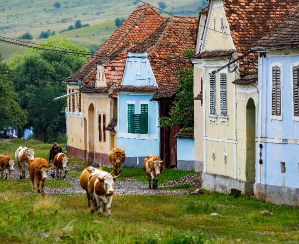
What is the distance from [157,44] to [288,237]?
3430 centimetres

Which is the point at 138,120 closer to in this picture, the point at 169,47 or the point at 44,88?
the point at 169,47

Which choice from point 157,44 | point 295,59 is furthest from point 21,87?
point 295,59

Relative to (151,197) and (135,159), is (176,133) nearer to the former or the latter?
(135,159)

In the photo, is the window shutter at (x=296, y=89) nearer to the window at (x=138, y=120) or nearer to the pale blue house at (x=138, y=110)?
the pale blue house at (x=138, y=110)

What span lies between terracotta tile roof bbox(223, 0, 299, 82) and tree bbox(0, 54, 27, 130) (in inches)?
1994

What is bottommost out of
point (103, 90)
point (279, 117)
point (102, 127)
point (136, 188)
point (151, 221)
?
point (136, 188)

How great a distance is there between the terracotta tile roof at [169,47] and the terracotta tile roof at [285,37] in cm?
2180

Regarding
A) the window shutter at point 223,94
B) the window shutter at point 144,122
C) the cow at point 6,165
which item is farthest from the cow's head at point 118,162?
the window shutter at point 223,94

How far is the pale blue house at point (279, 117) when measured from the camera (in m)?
33.3

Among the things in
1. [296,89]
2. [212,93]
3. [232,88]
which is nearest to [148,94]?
[212,93]

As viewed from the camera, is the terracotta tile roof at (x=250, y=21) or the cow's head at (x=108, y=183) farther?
the terracotta tile roof at (x=250, y=21)

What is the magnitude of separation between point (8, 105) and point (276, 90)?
58280mm

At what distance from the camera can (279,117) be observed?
34.2m

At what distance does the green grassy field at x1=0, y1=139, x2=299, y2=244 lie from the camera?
24.8m
